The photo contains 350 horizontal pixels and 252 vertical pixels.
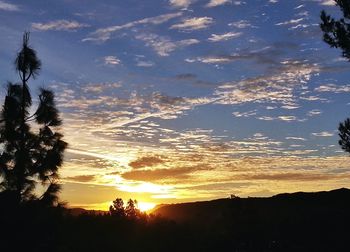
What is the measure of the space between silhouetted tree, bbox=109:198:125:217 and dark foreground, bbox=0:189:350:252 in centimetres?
96

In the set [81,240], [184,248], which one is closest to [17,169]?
[81,240]

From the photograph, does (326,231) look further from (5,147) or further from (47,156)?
(5,147)

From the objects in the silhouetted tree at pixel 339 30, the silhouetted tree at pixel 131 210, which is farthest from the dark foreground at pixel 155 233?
the silhouetted tree at pixel 339 30

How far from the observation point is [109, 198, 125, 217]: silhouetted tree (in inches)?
1096

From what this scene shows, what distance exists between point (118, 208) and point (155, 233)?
4859mm

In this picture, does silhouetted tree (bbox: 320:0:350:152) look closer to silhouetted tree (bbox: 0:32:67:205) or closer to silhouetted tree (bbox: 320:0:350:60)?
silhouetted tree (bbox: 320:0:350:60)

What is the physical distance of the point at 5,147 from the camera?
2180 centimetres

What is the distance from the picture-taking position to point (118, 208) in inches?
1131

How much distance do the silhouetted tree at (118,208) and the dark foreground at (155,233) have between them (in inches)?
38.0

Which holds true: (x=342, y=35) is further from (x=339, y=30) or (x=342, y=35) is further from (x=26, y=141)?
(x=26, y=141)

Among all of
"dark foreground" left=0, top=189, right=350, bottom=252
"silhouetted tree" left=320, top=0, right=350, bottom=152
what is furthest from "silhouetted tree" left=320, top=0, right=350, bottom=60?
"dark foreground" left=0, top=189, right=350, bottom=252

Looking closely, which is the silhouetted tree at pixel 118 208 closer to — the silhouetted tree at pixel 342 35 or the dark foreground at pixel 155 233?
the dark foreground at pixel 155 233

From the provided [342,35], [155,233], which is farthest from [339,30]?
[155,233]

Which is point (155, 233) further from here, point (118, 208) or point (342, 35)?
point (342, 35)
